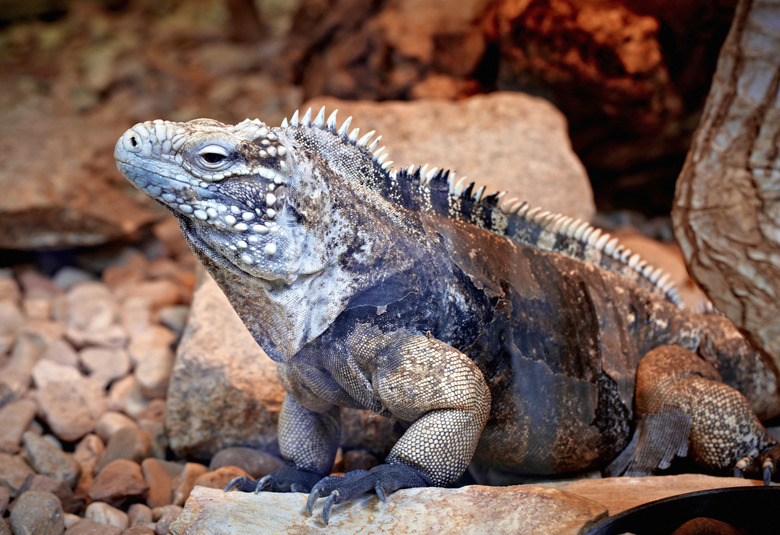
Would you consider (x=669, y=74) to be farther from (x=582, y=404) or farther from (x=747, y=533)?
(x=747, y=533)

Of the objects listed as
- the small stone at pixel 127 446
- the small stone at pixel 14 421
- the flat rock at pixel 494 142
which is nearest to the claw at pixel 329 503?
the small stone at pixel 127 446

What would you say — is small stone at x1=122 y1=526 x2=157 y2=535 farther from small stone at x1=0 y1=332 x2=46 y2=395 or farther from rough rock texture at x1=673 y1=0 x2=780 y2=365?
rough rock texture at x1=673 y1=0 x2=780 y2=365

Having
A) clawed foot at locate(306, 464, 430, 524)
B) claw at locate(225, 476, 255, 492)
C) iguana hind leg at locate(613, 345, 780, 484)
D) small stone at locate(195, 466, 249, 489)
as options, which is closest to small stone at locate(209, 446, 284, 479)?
small stone at locate(195, 466, 249, 489)

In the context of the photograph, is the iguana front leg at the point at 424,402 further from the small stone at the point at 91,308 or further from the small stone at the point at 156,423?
the small stone at the point at 91,308

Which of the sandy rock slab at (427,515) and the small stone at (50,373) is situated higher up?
the sandy rock slab at (427,515)

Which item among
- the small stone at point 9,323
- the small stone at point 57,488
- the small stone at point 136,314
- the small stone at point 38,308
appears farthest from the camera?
the small stone at point 38,308
